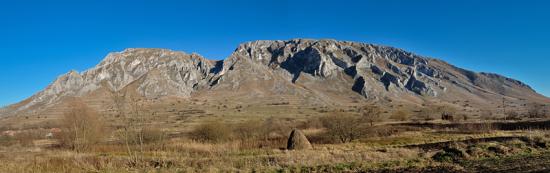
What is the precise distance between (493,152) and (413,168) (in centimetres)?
678

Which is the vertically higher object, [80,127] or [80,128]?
[80,127]

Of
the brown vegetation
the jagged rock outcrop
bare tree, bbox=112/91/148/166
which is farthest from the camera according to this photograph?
the brown vegetation

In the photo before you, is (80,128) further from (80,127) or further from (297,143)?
(297,143)

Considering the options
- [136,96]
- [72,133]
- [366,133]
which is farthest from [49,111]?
[136,96]

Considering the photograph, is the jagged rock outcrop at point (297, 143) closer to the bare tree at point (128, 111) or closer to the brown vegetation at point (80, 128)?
the bare tree at point (128, 111)

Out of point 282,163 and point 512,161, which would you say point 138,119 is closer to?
point 282,163

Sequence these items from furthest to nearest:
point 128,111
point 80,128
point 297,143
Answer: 1. point 80,128
2. point 297,143
3. point 128,111

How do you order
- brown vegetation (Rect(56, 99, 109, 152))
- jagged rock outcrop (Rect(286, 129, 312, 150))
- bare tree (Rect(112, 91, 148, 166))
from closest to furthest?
1. bare tree (Rect(112, 91, 148, 166))
2. jagged rock outcrop (Rect(286, 129, 312, 150))
3. brown vegetation (Rect(56, 99, 109, 152))

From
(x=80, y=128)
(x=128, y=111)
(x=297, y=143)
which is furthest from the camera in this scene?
(x=80, y=128)

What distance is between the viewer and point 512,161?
711 inches

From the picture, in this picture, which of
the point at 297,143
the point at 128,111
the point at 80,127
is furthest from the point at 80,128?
the point at 128,111

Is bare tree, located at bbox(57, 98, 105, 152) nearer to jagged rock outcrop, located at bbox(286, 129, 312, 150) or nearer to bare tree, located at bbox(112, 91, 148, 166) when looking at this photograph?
jagged rock outcrop, located at bbox(286, 129, 312, 150)

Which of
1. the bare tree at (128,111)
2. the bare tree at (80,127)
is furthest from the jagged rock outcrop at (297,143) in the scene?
the bare tree at (80,127)

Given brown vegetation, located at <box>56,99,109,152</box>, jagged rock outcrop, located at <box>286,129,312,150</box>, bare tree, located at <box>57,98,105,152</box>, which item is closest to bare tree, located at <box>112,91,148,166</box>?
jagged rock outcrop, located at <box>286,129,312,150</box>
